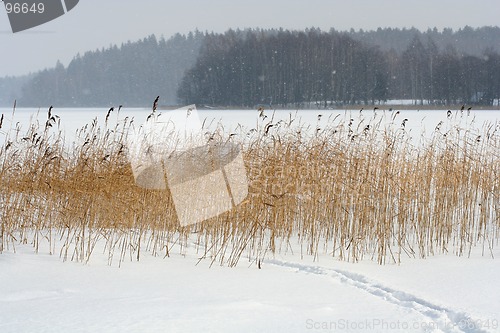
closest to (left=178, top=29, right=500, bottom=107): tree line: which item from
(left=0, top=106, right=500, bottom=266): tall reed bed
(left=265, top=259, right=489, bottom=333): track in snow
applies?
(left=0, top=106, right=500, bottom=266): tall reed bed

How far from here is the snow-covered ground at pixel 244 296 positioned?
2861 mm

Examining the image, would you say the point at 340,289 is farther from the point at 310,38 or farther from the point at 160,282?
the point at 310,38

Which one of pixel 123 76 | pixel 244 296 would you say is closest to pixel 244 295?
pixel 244 296

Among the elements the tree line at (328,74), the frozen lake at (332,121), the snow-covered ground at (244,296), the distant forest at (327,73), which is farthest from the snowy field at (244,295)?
the distant forest at (327,73)

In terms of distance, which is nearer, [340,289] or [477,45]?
[340,289]

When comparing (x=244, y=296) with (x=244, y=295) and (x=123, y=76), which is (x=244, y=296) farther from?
(x=123, y=76)

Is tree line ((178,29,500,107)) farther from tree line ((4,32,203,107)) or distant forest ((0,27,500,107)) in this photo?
tree line ((4,32,203,107))

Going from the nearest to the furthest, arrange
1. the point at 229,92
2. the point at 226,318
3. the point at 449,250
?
the point at 226,318
the point at 449,250
the point at 229,92

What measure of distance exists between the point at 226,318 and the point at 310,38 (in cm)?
5661

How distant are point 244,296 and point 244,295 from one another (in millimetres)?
31

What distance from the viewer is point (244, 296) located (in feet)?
11.4

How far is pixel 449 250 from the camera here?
539 cm

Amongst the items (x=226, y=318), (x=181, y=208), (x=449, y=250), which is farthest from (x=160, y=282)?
(x=449, y=250)

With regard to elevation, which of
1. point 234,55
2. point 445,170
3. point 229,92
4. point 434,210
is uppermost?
point 234,55
